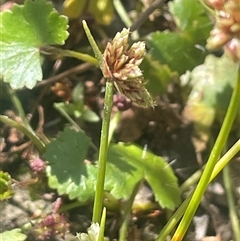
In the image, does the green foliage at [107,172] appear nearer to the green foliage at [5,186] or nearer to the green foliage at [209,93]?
the green foliage at [5,186]

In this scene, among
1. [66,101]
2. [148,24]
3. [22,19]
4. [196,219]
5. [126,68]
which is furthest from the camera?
[148,24]

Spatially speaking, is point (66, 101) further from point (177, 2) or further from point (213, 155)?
point (213, 155)

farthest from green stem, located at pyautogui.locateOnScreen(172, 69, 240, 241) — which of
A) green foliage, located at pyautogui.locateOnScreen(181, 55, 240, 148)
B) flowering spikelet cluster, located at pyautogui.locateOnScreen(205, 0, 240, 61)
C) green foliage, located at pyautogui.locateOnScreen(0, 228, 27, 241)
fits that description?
green foliage, located at pyautogui.locateOnScreen(181, 55, 240, 148)

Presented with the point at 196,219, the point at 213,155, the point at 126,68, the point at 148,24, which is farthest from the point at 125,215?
the point at 148,24

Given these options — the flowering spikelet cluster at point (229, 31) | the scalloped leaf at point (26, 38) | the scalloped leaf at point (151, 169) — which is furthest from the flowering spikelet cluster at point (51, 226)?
the flowering spikelet cluster at point (229, 31)

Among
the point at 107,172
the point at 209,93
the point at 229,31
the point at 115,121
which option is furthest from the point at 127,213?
the point at 229,31

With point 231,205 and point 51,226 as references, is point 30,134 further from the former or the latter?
point 231,205
